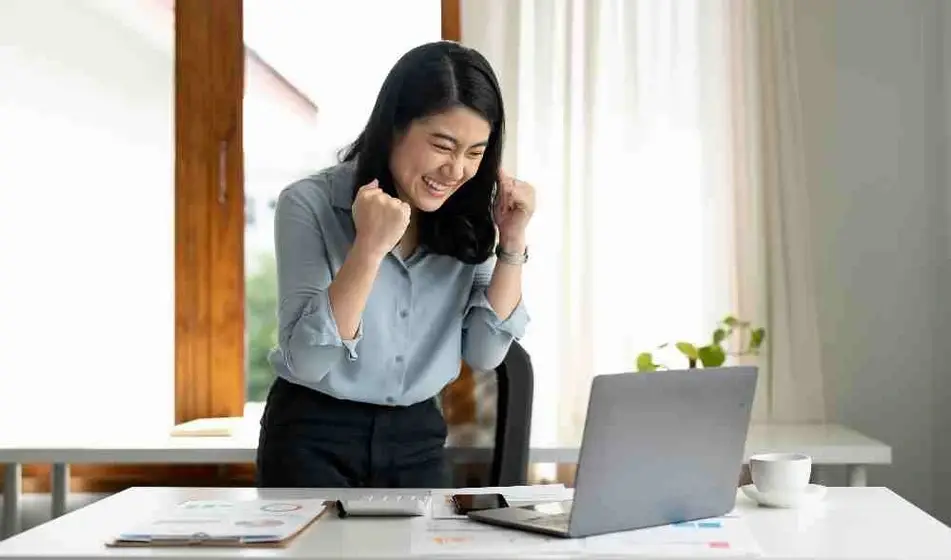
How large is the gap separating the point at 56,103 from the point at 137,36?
0.29 m

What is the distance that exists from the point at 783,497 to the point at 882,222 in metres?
1.74


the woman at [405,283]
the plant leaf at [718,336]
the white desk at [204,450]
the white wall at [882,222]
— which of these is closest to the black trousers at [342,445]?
the woman at [405,283]

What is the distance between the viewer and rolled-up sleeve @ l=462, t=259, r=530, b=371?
6.93 feet

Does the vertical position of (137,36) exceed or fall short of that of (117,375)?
it exceeds it

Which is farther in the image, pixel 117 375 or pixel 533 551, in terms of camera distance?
pixel 117 375

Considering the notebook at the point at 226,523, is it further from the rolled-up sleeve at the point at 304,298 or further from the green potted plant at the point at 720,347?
the green potted plant at the point at 720,347

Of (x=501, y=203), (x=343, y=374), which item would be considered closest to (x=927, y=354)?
(x=501, y=203)

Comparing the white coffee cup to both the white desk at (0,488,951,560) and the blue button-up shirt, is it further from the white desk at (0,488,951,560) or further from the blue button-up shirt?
the blue button-up shirt

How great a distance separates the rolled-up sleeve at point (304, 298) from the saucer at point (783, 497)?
632mm

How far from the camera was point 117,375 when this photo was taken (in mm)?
3385

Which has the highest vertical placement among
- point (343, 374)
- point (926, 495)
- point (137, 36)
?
point (137, 36)

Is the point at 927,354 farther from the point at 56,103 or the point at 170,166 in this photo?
the point at 56,103

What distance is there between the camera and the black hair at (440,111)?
80.7 inches

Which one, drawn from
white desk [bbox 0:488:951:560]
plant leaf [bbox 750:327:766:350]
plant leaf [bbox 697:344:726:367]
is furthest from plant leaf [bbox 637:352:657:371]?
white desk [bbox 0:488:951:560]
